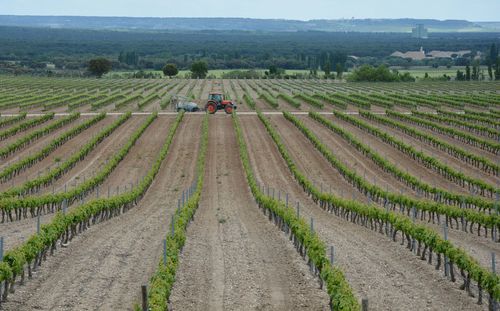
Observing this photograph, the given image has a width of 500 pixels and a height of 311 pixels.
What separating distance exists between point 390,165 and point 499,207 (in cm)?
1272

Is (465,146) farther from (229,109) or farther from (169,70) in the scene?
(169,70)

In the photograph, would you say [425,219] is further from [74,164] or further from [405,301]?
[74,164]

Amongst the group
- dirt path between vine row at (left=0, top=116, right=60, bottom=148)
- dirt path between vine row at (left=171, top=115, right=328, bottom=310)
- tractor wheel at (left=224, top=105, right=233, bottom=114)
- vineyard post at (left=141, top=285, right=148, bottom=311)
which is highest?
vineyard post at (left=141, top=285, right=148, bottom=311)

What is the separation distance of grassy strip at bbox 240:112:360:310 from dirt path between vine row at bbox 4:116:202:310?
15.3 ft

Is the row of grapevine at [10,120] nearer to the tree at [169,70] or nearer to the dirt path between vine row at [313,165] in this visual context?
the dirt path between vine row at [313,165]

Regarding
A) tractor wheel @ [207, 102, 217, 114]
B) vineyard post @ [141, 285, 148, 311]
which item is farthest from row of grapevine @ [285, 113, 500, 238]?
tractor wheel @ [207, 102, 217, 114]

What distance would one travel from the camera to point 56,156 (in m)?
55.8

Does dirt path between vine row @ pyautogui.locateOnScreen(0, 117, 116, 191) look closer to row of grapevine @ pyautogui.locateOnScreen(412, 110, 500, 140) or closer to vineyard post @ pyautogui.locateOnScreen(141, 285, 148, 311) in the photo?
vineyard post @ pyautogui.locateOnScreen(141, 285, 148, 311)

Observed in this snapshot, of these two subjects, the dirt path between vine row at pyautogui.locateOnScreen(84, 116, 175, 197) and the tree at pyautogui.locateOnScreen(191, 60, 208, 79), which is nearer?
the dirt path between vine row at pyautogui.locateOnScreen(84, 116, 175, 197)

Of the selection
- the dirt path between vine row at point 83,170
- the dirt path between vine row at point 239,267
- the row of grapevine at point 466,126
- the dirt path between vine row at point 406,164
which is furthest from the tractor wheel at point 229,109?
the dirt path between vine row at point 239,267

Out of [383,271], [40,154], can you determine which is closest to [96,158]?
[40,154]

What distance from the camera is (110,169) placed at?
48688mm

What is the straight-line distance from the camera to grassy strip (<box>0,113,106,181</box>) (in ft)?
156

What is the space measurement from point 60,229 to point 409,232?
1239 cm
